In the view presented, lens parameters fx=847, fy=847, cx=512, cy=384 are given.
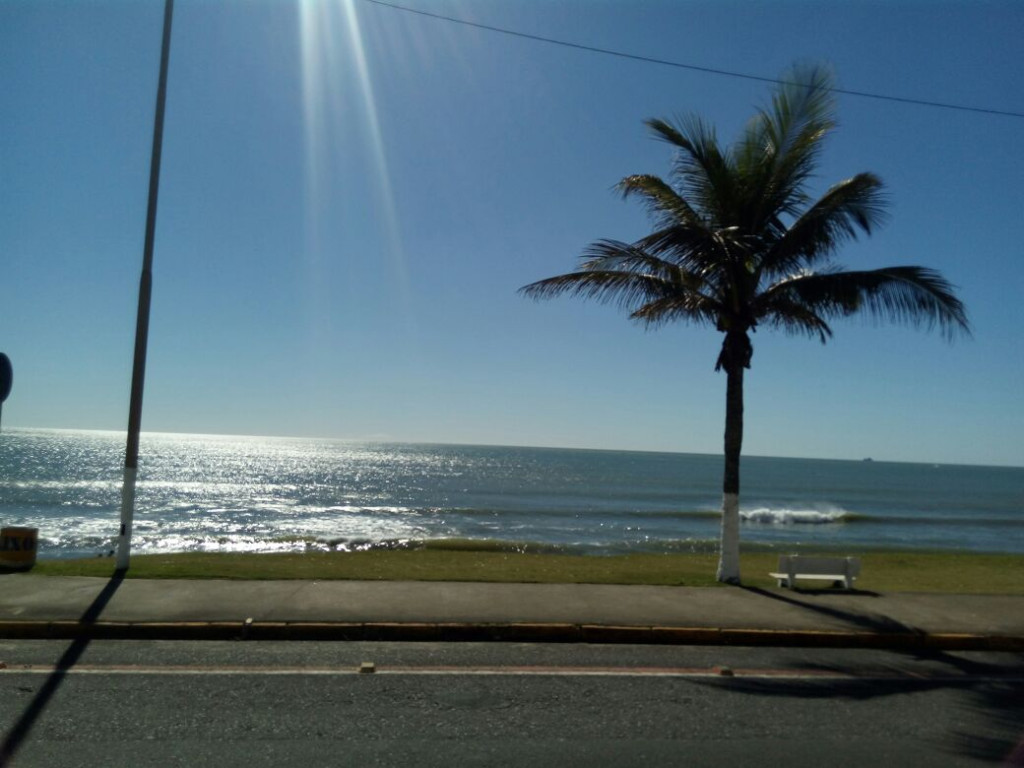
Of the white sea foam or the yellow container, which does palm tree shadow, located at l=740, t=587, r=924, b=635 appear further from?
the white sea foam

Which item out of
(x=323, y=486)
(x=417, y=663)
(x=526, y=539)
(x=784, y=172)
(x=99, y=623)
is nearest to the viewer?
(x=417, y=663)

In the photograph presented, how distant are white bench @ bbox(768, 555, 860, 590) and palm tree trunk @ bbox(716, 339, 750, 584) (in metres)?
0.79

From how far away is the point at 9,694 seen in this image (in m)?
6.09

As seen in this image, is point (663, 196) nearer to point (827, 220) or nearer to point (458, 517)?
point (827, 220)

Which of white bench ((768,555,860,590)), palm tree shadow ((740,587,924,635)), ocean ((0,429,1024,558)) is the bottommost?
ocean ((0,429,1024,558))

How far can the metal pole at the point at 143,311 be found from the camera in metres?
11.2

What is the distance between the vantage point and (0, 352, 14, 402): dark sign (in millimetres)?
7086

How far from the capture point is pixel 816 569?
492 inches

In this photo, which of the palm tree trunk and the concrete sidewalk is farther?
the palm tree trunk

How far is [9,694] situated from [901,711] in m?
6.53

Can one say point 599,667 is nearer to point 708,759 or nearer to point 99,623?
point 708,759

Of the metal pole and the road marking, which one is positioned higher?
the metal pole

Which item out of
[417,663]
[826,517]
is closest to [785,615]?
[417,663]

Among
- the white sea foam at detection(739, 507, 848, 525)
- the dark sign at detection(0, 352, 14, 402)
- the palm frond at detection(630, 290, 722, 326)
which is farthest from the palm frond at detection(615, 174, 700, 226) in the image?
the white sea foam at detection(739, 507, 848, 525)
